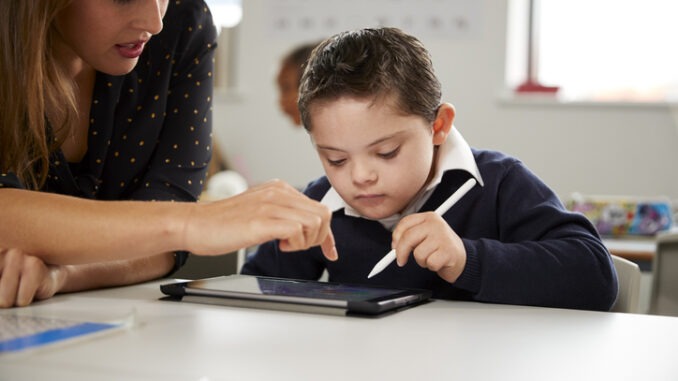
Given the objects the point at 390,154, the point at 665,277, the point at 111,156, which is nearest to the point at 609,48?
the point at 665,277

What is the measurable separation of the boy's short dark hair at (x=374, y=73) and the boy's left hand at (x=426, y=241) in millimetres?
269

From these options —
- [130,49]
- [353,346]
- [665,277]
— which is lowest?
[665,277]

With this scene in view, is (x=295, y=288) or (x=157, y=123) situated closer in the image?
(x=295, y=288)

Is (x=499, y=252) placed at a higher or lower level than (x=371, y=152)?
lower

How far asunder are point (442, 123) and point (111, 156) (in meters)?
0.52

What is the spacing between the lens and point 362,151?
121 centimetres

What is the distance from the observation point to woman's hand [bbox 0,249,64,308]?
36.1 inches

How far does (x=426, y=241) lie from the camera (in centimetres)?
104

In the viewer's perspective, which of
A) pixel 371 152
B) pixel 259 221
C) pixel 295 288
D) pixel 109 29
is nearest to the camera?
pixel 259 221

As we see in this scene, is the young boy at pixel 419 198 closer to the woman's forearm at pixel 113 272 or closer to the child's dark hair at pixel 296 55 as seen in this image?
the woman's forearm at pixel 113 272

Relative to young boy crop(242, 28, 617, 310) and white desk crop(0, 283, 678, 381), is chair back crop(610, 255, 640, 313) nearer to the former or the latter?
young boy crop(242, 28, 617, 310)

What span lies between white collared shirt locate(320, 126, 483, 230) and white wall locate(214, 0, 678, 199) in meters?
2.74

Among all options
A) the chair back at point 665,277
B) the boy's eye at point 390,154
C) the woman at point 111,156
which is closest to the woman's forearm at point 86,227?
the woman at point 111,156

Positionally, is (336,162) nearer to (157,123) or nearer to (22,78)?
(157,123)
